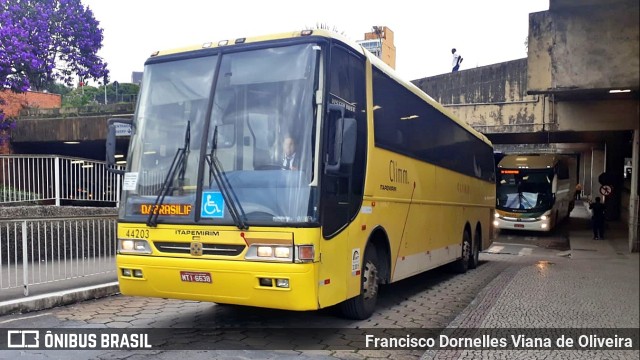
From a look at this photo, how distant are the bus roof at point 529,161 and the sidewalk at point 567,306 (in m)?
17.6

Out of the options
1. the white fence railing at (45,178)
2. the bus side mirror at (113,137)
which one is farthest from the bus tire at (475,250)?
the bus side mirror at (113,137)

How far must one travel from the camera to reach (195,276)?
18.0ft

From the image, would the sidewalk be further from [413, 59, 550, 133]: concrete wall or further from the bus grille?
[413, 59, 550, 133]: concrete wall

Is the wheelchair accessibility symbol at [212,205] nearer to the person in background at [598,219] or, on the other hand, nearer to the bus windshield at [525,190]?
the person in background at [598,219]

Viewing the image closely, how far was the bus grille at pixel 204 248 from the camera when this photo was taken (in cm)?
535

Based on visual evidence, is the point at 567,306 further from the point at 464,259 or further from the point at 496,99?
the point at 496,99

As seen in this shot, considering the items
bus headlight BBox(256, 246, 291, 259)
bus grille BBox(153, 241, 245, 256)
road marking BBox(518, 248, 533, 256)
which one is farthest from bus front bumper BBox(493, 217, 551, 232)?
bus grille BBox(153, 241, 245, 256)

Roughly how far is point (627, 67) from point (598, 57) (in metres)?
0.14

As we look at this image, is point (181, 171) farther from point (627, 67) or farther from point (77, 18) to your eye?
point (77, 18)

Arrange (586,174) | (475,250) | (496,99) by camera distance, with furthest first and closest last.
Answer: (586,174), (496,99), (475,250)

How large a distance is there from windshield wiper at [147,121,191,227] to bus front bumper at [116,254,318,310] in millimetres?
470

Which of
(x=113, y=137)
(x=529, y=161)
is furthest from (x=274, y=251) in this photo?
(x=529, y=161)

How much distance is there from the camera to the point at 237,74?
5.77m

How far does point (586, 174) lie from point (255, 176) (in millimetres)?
39975
